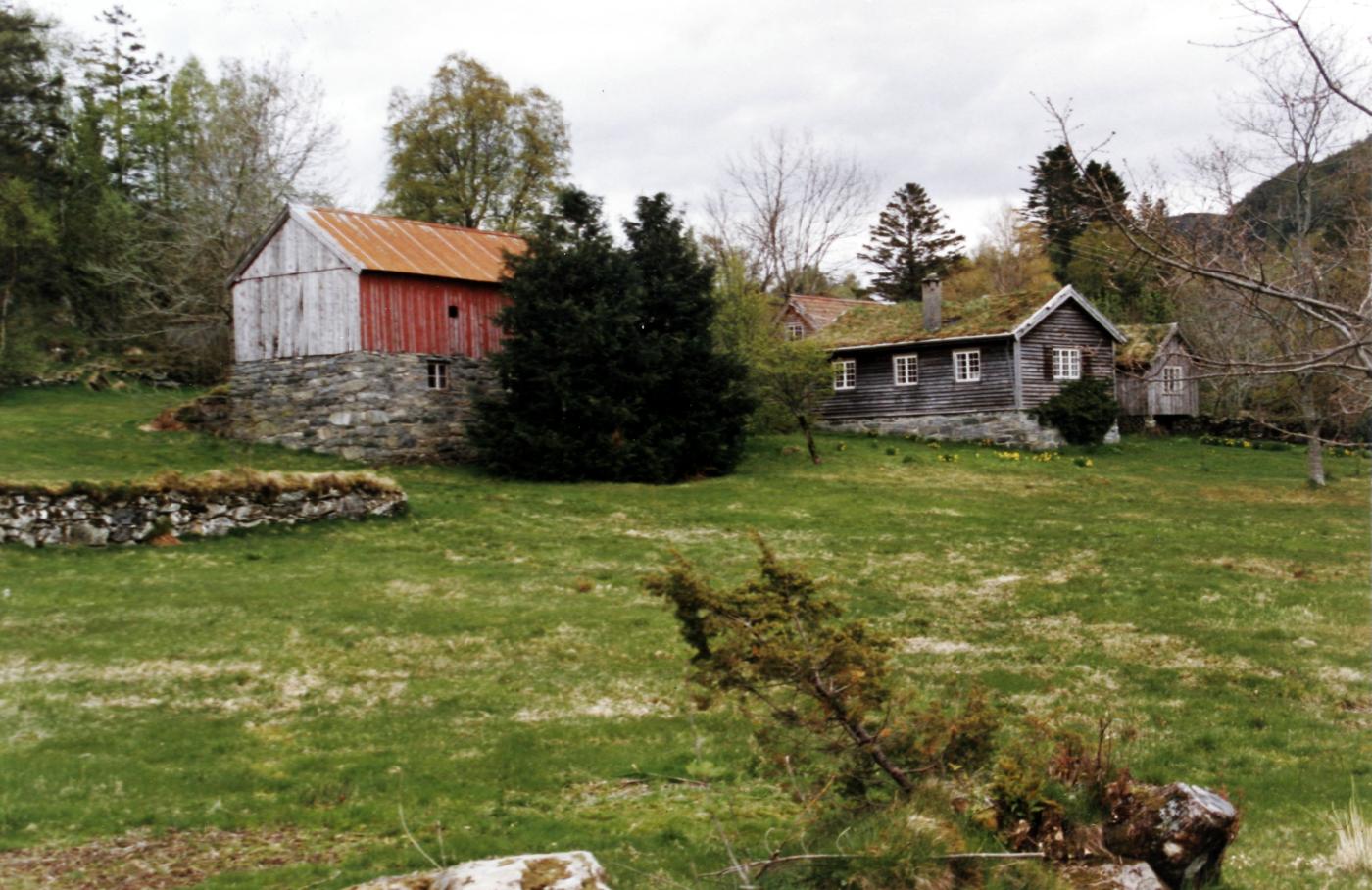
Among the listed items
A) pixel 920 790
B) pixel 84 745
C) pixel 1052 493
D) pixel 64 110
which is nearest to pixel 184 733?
pixel 84 745

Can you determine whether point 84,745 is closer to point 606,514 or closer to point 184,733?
point 184,733

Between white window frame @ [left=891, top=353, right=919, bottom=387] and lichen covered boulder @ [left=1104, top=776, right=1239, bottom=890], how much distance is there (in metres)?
41.4

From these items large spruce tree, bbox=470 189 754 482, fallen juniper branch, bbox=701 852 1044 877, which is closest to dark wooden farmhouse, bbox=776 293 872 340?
large spruce tree, bbox=470 189 754 482

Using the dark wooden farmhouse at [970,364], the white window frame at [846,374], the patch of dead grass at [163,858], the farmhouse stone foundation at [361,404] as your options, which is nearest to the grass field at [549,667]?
the patch of dead grass at [163,858]

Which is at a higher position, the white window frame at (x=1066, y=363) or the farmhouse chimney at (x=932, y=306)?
the farmhouse chimney at (x=932, y=306)

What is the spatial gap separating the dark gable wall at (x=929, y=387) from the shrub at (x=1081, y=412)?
164 centimetres

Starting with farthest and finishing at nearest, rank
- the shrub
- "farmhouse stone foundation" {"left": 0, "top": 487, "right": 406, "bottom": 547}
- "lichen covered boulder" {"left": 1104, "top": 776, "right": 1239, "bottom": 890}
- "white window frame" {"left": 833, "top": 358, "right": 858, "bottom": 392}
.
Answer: "white window frame" {"left": 833, "top": 358, "right": 858, "bottom": 392}
the shrub
"farmhouse stone foundation" {"left": 0, "top": 487, "right": 406, "bottom": 547}
"lichen covered boulder" {"left": 1104, "top": 776, "right": 1239, "bottom": 890}

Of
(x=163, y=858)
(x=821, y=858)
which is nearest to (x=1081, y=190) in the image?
(x=821, y=858)

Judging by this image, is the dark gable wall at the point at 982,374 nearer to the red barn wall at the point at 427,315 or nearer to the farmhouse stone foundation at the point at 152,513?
the red barn wall at the point at 427,315

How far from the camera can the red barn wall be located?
110ft

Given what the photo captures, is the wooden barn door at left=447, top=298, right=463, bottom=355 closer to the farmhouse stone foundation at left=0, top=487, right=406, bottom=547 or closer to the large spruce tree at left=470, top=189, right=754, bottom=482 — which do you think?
the large spruce tree at left=470, top=189, right=754, bottom=482

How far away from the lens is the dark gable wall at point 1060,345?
44906 mm

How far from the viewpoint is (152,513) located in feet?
69.8

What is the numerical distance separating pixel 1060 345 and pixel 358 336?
95.9ft
